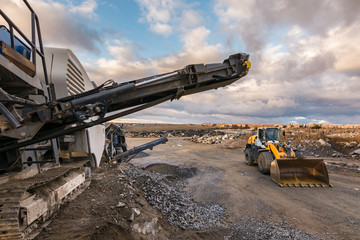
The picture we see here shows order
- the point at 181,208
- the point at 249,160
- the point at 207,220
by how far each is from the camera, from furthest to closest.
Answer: the point at 249,160, the point at 181,208, the point at 207,220

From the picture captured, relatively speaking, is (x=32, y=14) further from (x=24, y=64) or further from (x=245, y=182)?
(x=245, y=182)

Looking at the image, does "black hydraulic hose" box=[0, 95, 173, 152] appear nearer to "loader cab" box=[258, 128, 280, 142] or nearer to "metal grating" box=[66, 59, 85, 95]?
"metal grating" box=[66, 59, 85, 95]

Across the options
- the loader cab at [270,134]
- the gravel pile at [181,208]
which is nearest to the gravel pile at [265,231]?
the gravel pile at [181,208]

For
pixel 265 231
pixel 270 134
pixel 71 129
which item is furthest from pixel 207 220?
pixel 270 134

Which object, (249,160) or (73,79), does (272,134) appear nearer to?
(249,160)

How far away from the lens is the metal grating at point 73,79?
471 centimetres

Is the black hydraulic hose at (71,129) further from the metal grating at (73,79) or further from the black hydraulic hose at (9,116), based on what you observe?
the metal grating at (73,79)

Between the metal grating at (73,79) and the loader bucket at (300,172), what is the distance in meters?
7.17

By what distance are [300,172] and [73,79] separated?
8406mm

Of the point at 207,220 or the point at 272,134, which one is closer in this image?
the point at 207,220

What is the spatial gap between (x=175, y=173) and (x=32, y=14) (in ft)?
26.4

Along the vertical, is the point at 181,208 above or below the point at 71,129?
below

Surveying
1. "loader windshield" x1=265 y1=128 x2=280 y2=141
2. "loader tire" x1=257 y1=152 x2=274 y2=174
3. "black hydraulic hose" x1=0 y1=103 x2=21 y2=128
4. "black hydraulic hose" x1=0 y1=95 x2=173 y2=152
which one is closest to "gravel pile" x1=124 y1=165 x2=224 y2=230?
"black hydraulic hose" x1=0 y1=95 x2=173 y2=152

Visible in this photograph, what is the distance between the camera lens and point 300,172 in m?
8.03
